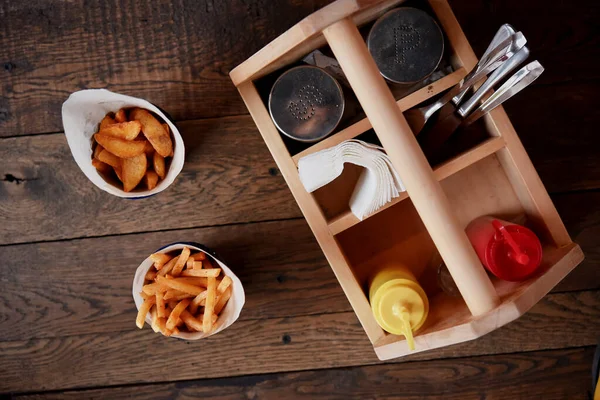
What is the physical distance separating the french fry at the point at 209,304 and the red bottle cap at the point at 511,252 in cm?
56

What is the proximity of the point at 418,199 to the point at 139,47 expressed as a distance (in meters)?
0.84

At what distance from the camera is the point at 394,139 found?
76 centimetres

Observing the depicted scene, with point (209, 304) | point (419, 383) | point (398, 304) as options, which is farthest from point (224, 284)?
point (419, 383)

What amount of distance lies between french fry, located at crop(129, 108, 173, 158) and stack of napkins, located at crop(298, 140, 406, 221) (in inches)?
12.8

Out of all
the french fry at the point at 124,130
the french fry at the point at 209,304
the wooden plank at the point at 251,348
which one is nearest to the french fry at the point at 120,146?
the french fry at the point at 124,130

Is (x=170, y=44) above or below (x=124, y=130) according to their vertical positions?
above

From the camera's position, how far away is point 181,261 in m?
1.13

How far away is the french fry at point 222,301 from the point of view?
45.8 inches

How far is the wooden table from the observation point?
4.14 feet

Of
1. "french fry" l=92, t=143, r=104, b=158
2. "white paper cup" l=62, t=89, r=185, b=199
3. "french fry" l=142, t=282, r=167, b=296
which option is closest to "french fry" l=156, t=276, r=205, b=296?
"french fry" l=142, t=282, r=167, b=296

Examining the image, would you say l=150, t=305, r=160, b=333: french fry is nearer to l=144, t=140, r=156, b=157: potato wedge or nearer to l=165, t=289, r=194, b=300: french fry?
l=165, t=289, r=194, b=300: french fry

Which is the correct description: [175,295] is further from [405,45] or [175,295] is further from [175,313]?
[405,45]

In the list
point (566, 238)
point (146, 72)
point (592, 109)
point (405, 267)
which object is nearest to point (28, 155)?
point (146, 72)

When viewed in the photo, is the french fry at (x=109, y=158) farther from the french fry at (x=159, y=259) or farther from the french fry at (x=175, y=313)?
the french fry at (x=175, y=313)
